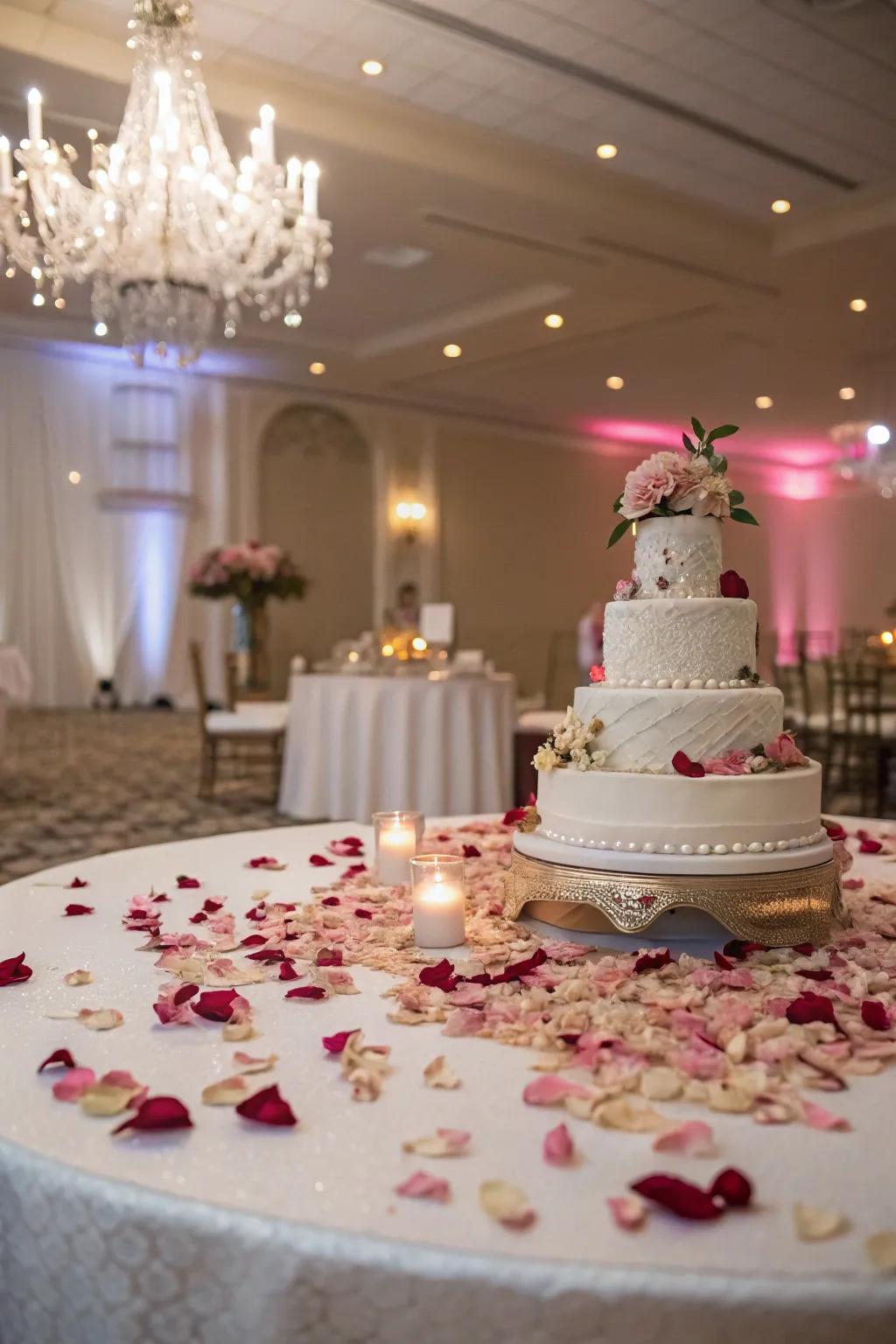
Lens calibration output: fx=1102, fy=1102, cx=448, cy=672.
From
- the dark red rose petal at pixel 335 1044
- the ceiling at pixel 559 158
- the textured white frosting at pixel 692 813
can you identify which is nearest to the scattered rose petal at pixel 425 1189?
the dark red rose petal at pixel 335 1044

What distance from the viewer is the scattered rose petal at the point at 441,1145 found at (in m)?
1.17

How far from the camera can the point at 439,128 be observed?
21.2ft

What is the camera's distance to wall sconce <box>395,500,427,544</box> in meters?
13.8

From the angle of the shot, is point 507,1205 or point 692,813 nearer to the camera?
point 507,1205

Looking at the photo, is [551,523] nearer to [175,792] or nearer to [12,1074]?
[175,792]

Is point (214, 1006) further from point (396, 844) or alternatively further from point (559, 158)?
point (559, 158)

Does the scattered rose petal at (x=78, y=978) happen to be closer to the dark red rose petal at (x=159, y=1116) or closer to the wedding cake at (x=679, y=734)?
the dark red rose petal at (x=159, y=1116)

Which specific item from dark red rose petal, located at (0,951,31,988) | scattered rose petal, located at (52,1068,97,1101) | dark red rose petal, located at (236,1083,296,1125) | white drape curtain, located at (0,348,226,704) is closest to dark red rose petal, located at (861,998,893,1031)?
dark red rose petal, located at (236,1083,296,1125)

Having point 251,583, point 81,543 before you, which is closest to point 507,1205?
point 251,583

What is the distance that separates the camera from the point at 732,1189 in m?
1.06

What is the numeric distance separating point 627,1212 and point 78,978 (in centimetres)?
105

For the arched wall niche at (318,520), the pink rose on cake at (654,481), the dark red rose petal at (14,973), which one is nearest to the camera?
the dark red rose petal at (14,973)

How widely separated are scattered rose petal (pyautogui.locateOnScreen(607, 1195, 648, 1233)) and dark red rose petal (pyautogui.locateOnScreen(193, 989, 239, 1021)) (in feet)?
2.33

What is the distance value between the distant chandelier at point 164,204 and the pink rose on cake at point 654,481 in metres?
3.62
